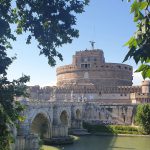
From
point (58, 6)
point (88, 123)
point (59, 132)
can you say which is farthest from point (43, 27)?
point (88, 123)

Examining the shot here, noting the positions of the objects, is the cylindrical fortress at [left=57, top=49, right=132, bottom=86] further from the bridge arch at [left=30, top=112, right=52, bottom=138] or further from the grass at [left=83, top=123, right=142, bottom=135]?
the bridge arch at [left=30, top=112, right=52, bottom=138]

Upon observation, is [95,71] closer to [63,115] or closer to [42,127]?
[63,115]

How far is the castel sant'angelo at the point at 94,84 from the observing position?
1986 inches

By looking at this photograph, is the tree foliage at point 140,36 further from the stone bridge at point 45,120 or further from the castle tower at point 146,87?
the castle tower at point 146,87

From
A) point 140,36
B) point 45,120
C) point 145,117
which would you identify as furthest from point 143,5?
point 145,117

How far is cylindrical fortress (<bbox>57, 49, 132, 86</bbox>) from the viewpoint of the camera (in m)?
55.4

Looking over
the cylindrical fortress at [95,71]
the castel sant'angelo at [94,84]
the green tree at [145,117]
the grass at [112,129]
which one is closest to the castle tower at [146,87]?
the castel sant'angelo at [94,84]

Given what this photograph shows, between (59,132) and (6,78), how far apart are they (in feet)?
83.1

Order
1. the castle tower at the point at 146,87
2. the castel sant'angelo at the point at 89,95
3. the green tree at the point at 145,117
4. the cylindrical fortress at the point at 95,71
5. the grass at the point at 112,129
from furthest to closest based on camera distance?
the cylindrical fortress at the point at 95,71
the castle tower at the point at 146,87
the grass at the point at 112,129
the green tree at the point at 145,117
the castel sant'angelo at the point at 89,95

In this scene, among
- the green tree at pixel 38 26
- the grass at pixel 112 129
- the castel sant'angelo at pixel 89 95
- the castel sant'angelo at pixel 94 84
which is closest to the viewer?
the green tree at pixel 38 26

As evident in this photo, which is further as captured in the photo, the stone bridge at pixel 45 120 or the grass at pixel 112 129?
the grass at pixel 112 129

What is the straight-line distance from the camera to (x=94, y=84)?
53.8 meters

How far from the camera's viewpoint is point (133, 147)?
91.1ft

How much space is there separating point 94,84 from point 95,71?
8.82ft
